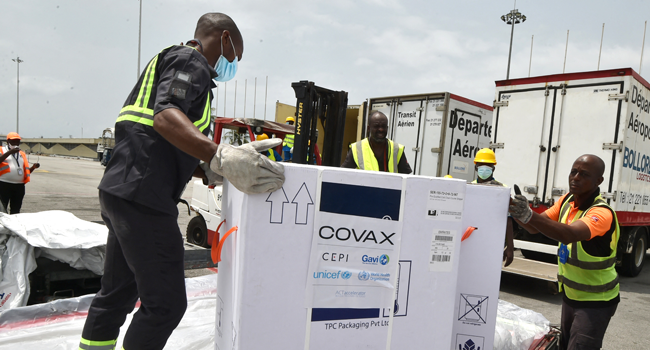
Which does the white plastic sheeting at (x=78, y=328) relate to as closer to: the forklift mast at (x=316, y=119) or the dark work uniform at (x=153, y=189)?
the dark work uniform at (x=153, y=189)

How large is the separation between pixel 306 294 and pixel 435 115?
7.19 m

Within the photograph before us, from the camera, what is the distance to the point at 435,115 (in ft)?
27.2

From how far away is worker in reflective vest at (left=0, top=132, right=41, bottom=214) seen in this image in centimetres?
680

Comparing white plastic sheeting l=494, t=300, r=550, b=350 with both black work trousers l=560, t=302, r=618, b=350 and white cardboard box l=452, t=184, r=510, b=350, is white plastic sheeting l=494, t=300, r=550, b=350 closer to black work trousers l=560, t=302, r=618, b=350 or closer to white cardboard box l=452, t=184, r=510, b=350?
black work trousers l=560, t=302, r=618, b=350

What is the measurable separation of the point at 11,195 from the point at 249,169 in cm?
716

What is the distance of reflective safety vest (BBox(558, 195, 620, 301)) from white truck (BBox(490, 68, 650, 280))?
10.6ft

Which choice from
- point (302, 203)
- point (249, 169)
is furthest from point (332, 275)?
point (249, 169)

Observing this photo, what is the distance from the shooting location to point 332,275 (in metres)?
1.64

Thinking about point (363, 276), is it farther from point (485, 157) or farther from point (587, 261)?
point (485, 157)

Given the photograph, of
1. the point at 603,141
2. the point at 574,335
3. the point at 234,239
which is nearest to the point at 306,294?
the point at 234,239

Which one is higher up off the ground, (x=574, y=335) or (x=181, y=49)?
(x=181, y=49)

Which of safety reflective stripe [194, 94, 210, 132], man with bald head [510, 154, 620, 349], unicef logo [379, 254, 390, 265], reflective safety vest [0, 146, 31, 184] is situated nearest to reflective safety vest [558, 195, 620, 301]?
man with bald head [510, 154, 620, 349]

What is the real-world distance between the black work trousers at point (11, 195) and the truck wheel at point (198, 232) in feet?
8.53

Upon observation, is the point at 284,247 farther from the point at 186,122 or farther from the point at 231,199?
the point at 186,122
